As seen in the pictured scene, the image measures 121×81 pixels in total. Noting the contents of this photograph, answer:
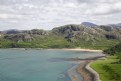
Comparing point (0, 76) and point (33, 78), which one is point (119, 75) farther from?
point (0, 76)

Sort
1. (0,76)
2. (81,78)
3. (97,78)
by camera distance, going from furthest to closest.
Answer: (0,76) → (81,78) → (97,78)

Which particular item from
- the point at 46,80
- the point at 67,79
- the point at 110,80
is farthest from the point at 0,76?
the point at 110,80

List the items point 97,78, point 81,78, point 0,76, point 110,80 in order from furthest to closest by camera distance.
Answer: point 0,76
point 81,78
point 97,78
point 110,80

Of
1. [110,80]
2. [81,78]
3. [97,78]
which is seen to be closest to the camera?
[110,80]

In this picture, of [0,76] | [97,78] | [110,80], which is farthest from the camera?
[0,76]

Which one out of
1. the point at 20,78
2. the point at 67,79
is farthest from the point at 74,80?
the point at 20,78

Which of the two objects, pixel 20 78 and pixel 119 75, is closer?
pixel 119 75

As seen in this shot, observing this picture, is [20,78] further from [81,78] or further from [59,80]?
[81,78]

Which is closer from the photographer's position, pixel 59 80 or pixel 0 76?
pixel 59 80
